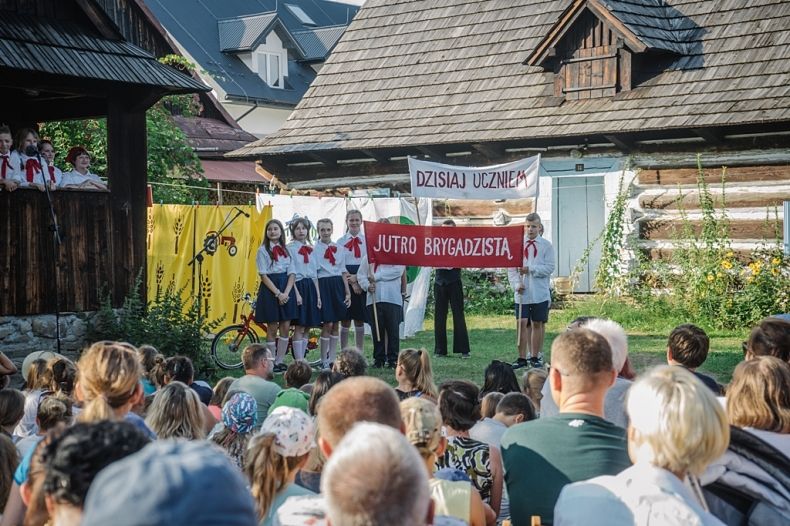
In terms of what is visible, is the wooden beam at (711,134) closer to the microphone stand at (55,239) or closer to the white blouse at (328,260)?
the white blouse at (328,260)

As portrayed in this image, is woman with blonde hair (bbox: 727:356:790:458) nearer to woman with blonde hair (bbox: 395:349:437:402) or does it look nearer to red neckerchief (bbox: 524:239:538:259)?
woman with blonde hair (bbox: 395:349:437:402)

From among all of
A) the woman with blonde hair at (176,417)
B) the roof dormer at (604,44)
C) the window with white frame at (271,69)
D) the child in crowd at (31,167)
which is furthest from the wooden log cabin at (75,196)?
the window with white frame at (271,69)

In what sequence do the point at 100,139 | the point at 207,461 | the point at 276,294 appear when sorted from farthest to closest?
1. the point at 100,139
2. the point at 276,294
3. the point at 207,461

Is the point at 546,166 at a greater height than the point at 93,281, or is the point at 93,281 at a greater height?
the point at 546,166

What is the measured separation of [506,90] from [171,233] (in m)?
7.41

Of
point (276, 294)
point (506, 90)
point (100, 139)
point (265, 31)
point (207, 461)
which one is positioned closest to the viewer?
point (207, 461)

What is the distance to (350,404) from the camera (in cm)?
349

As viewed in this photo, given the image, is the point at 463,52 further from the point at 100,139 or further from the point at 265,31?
the point at 265,31

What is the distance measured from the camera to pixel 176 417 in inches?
215

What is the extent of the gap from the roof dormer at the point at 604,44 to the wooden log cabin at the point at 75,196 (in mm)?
8495

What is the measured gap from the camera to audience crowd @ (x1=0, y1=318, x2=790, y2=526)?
204 cm

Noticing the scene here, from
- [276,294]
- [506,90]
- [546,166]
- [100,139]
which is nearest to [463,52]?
[506,90]

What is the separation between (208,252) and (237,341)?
2009 mm

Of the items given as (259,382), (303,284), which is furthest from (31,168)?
(259,382)
